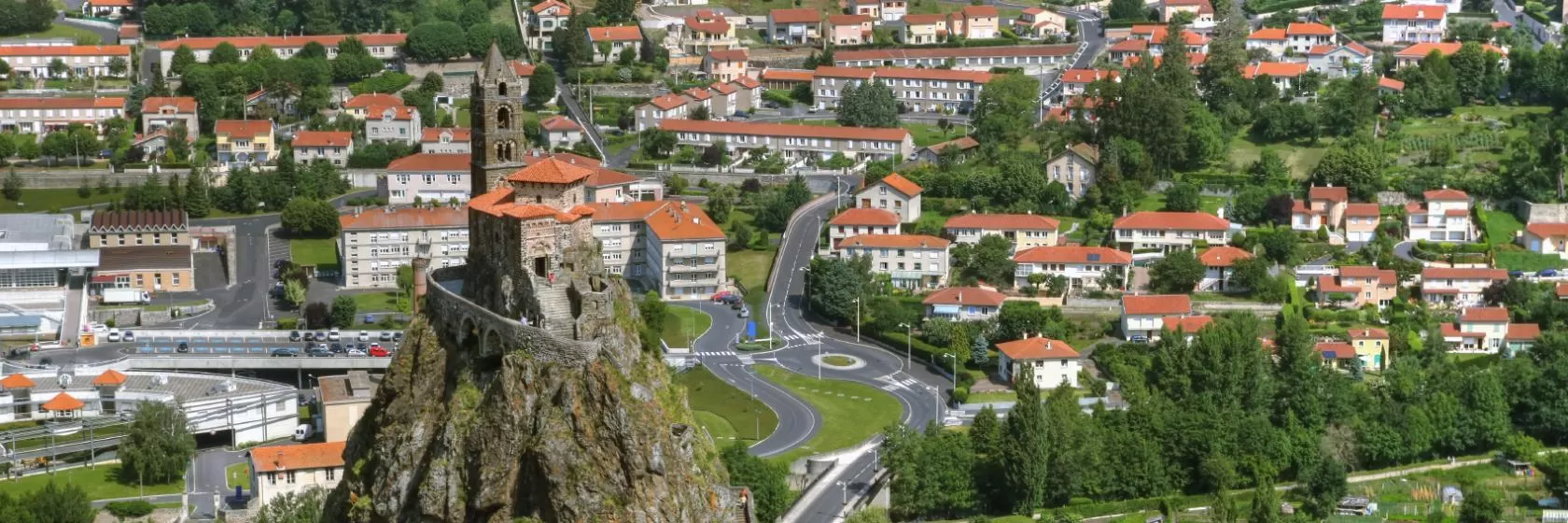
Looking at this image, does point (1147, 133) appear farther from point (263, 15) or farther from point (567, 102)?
point (263, 15)

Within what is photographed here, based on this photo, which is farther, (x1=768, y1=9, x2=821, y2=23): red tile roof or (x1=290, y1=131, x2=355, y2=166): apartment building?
→ (x1=768, y1=9, x2=821, y2=23): red tile roof

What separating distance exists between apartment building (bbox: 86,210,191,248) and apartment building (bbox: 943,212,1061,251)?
2790 centimetres

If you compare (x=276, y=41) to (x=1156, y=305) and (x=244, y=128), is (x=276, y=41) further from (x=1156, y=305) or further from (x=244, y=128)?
(x=1156, y=305)

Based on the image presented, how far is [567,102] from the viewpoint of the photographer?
10256 cm

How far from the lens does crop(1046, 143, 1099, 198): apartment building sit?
8725 cm

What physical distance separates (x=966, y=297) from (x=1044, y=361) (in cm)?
571

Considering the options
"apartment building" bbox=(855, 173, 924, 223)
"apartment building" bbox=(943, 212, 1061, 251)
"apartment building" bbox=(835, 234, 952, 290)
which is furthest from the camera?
"apartment building" bbox=(855, 173, 924, 223)

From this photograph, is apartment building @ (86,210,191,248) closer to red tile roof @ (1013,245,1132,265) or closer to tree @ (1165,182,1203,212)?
red tile roof @ (1013,245,1132,265)

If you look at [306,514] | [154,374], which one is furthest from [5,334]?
[306,514]

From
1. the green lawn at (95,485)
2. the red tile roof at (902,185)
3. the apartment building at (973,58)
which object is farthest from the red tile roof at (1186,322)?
the apartment building at (973,58)

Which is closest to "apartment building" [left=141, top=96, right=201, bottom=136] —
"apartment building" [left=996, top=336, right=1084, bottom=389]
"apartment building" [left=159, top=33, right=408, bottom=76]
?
"apartment building" [left=159, top=33, right=408, bottom=76]

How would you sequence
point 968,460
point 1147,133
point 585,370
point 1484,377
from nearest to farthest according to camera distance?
point 585,370 < point 968,460 < point 1484,377 < point 1147,133

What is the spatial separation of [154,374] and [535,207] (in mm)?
26198

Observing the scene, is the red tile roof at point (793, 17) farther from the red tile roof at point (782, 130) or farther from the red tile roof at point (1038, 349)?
the red tile roof at point (1038, 349)
